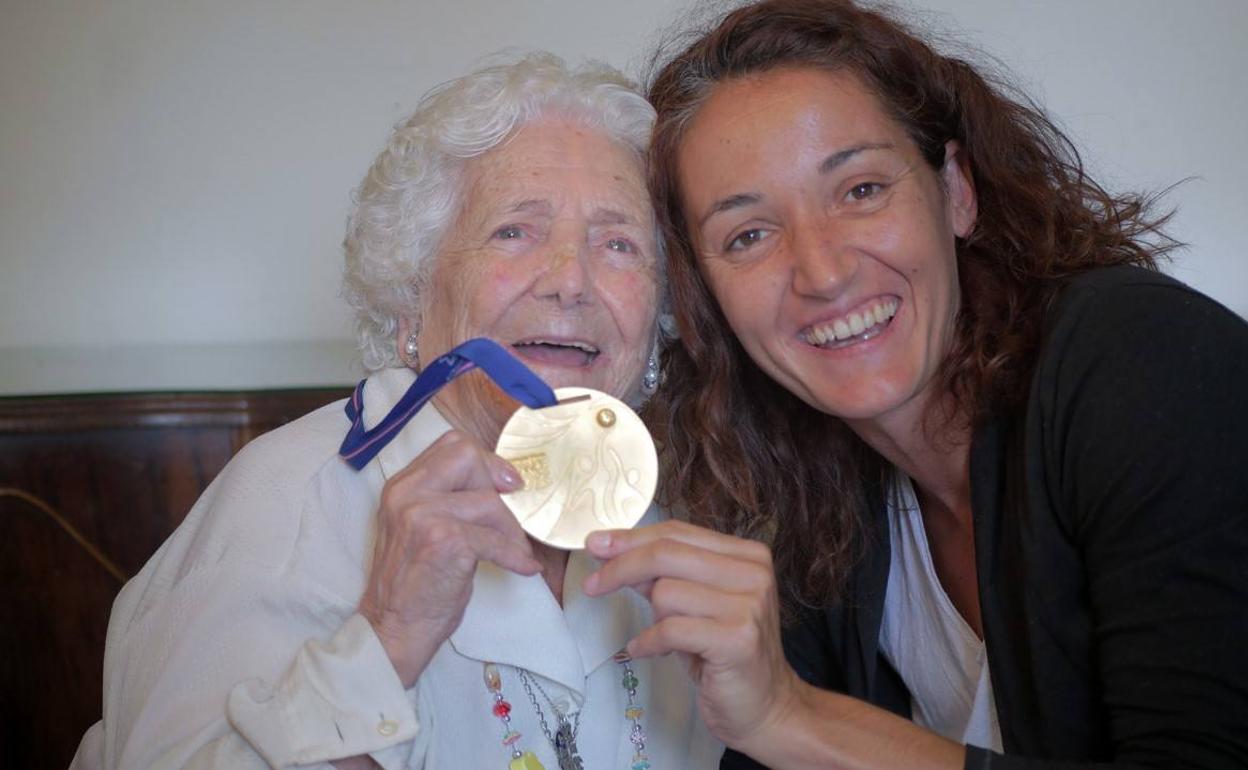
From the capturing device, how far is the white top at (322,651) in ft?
3.95

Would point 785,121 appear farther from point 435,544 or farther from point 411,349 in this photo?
point 435,544

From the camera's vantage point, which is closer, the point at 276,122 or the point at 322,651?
the point at 322,651

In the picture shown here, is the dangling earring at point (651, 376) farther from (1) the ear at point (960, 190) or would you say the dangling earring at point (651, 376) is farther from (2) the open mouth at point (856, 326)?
(1) the ear at point (960, 190)

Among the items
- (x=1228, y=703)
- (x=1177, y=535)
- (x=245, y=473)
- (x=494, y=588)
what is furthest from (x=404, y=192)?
(x=1228, y=703)

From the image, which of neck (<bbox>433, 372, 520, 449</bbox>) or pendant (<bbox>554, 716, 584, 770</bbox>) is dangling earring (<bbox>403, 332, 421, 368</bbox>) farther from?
pendant (<bbox>554, 716, 584, 770</bbox>)

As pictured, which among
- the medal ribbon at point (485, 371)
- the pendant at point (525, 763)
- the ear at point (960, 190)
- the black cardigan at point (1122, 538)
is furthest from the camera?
the ear at point (960, 190)

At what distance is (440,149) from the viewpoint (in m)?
1.66

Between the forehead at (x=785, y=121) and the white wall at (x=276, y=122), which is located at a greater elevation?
the white wall at (x=276, y=122)

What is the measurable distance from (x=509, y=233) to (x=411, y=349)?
0.26 meters

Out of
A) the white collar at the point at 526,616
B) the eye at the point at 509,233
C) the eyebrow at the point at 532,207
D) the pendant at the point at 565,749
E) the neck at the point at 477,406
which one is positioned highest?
the eyebrow at the point at 532,207

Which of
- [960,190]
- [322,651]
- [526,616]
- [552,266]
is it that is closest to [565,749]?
[526,616]

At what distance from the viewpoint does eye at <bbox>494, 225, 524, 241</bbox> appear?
63.5 inches

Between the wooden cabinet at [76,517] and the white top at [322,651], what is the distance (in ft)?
2.22

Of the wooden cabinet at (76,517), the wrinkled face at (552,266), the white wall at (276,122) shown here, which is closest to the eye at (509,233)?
the wrinkled face at (552,266)
